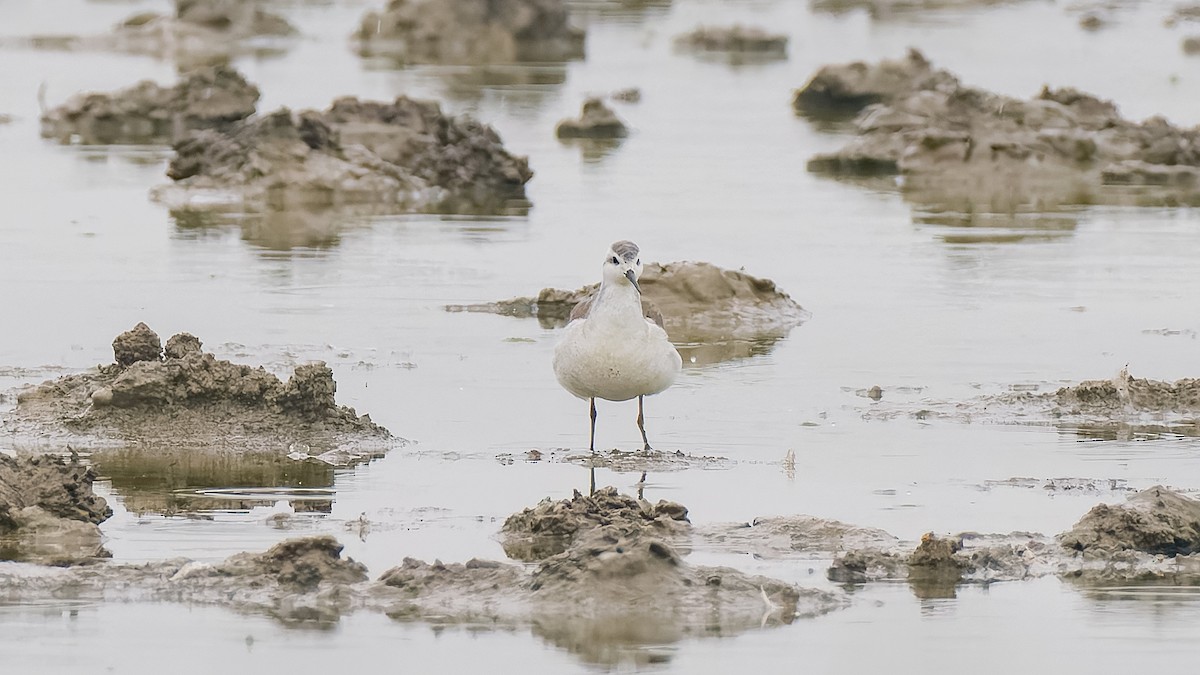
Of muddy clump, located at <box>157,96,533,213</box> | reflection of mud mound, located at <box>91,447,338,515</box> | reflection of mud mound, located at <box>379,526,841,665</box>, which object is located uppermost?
muddy clump, located at <box>157,96,533,213</box>

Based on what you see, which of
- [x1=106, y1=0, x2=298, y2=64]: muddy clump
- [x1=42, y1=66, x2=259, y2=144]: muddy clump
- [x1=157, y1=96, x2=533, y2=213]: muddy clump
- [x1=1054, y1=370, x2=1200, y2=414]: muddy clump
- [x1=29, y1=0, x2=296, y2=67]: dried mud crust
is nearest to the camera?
[x1=1054, y1=370, x2=1200, y2=414]: muddy clump

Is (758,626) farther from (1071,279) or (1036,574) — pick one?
(1071,279)

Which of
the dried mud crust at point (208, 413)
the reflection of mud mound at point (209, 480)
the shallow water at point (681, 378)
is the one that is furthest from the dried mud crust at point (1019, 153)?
the reflection of mud mound at point (209, 480)

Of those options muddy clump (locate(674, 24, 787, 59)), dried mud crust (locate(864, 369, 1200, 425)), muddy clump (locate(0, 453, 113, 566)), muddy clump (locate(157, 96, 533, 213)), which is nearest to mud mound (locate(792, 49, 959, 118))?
muddy clump (locate(157, 96, 533, 213))

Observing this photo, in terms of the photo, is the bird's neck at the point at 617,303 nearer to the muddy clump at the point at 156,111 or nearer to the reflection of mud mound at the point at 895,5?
the muddy clump at the point at 156,111

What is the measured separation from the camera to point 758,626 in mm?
7621

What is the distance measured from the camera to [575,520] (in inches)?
343

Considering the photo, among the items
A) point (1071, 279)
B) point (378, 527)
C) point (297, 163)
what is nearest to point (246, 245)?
point (297, 163)

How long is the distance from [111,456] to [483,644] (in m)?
3.42

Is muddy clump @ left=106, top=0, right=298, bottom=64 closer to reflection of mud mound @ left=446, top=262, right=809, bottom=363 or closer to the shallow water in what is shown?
the shallow water

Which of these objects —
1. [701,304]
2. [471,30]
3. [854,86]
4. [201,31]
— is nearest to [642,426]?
[701,304]

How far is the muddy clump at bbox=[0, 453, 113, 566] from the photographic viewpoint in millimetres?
8398

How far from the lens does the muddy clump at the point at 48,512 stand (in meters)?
8.40

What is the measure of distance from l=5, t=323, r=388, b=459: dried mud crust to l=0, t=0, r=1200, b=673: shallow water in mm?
423
